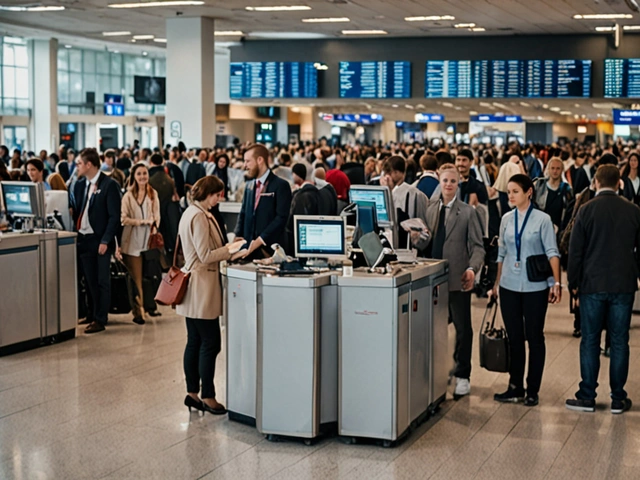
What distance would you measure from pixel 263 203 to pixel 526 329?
93.6 inches

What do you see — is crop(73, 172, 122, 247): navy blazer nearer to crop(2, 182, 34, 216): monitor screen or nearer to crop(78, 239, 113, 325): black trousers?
crop(78, 239, 113, 325): black trousers

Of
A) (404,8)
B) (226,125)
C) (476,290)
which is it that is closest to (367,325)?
(476,290)

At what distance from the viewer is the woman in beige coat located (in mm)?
6441

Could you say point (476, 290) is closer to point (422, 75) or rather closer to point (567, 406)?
point (567, 406)

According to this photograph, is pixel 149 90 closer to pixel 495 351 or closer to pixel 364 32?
pixel 364 32

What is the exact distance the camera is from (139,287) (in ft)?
33.8

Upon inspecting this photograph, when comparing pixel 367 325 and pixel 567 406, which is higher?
pixel 367 325

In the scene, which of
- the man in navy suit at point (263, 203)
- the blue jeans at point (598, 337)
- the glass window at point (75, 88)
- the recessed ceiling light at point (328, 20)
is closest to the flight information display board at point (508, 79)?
the recessed ceiling light at point (328, 20)

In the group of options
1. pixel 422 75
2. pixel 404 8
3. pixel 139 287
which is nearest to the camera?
pixel 139 287

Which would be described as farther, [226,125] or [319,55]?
[226,125]

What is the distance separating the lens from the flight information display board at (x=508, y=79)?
1958 cm

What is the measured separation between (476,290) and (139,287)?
4.20 metres

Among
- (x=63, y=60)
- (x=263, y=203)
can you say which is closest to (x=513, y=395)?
(x=263, y=203)

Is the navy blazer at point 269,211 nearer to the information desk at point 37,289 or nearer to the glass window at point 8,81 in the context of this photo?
the information desk at point 37,289
